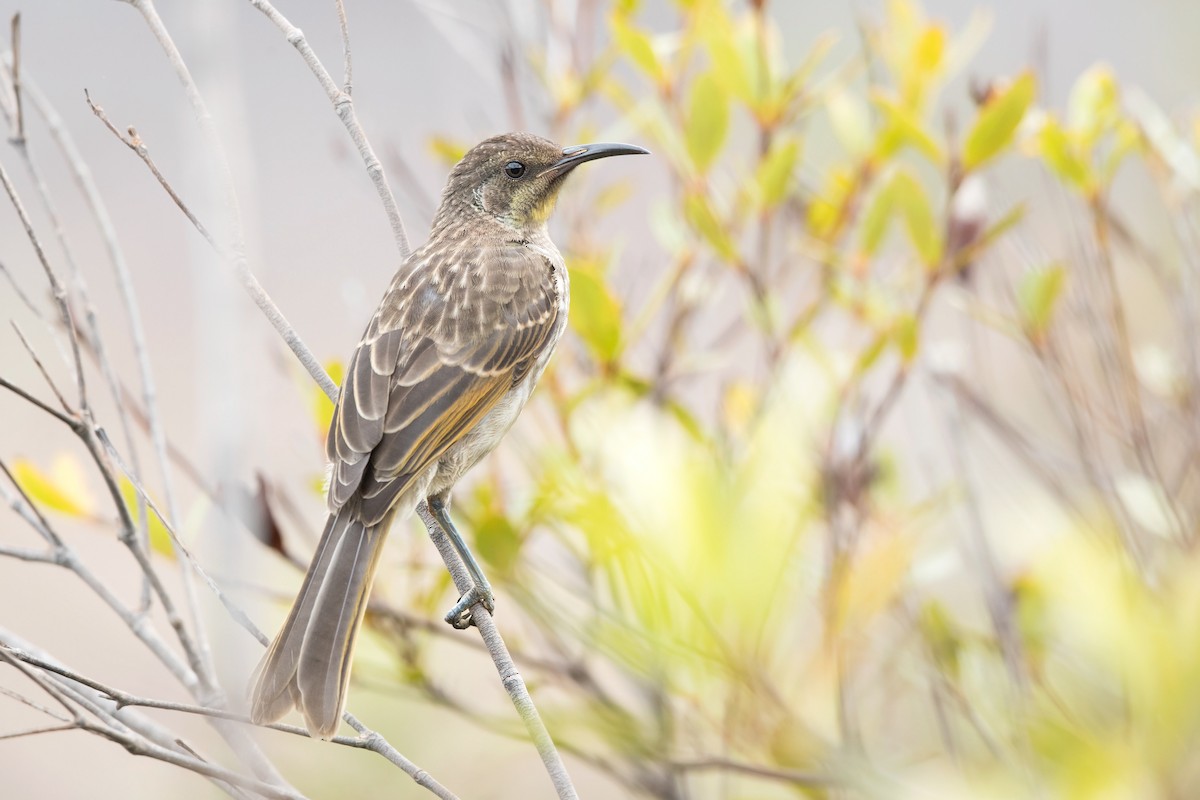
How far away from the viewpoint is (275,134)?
332 inches

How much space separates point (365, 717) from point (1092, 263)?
2109 millimetres

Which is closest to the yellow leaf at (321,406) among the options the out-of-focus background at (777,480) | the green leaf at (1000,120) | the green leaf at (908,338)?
the out-of-focus background at (777,480)

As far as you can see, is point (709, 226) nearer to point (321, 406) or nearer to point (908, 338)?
point (908, 338)

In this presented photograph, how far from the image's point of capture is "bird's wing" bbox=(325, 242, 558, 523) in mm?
2785

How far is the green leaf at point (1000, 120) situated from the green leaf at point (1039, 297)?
0.92 feet

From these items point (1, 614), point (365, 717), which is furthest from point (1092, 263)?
point (1, 614)

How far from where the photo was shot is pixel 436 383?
2.99 metres

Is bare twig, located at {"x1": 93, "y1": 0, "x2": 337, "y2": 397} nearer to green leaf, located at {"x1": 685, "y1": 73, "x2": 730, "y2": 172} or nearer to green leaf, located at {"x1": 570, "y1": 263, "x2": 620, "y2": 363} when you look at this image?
green leaf, located at {"x1": 570, "y1": 263, "x2": 620, "y2": 363}

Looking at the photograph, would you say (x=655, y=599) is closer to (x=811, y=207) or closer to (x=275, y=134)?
(x=811, y=207)

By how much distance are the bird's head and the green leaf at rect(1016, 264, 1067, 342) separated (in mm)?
1178

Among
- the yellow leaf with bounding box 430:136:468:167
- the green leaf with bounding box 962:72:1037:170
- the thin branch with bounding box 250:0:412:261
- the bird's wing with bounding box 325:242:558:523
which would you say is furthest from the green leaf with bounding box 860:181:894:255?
the thin branch with bounding box 250:0:412:261

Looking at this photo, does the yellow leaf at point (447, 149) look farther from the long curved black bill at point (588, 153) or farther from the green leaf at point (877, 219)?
the green leaf at point (877, 219)

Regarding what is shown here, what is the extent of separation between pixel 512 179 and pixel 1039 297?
1.47 metres

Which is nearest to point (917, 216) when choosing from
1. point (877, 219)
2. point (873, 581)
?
point (877, 219)
